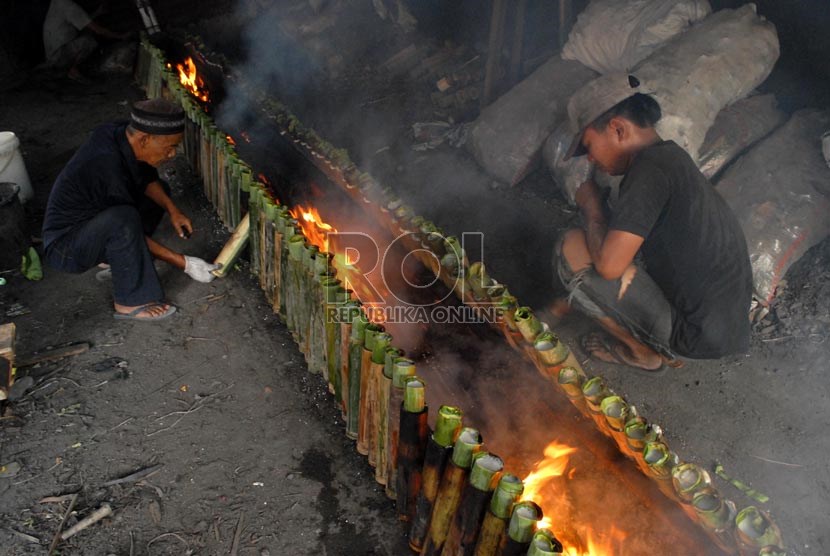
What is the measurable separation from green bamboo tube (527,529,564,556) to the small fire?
579 centimetres

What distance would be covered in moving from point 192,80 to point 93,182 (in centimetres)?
281

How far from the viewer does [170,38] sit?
8.01 metres

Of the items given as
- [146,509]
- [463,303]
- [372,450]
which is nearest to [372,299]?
[463,303]


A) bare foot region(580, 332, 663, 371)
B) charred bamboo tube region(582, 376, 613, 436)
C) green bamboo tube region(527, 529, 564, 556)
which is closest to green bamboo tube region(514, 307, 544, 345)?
charred bamboo tube region(582, 376, 613, 436)

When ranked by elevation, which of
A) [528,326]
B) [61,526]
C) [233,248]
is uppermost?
[528,326]

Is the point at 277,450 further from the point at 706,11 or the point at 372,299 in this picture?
the point at 706,11

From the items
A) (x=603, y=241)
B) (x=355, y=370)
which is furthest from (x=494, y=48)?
(x=355, y=370)

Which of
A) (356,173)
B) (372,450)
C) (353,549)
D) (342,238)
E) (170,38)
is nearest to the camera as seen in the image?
(353,549)

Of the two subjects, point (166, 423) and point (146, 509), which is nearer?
point (146, 509)

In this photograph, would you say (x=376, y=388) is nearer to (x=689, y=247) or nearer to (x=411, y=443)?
(x=411, y=443)

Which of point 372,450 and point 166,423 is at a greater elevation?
point 372,450

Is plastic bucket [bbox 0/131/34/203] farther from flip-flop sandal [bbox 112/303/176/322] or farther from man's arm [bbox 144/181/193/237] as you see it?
flip-flop sandal [bbox 112/303/176/322]

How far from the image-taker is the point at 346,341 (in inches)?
133

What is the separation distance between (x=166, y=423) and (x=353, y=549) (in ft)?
4.94
